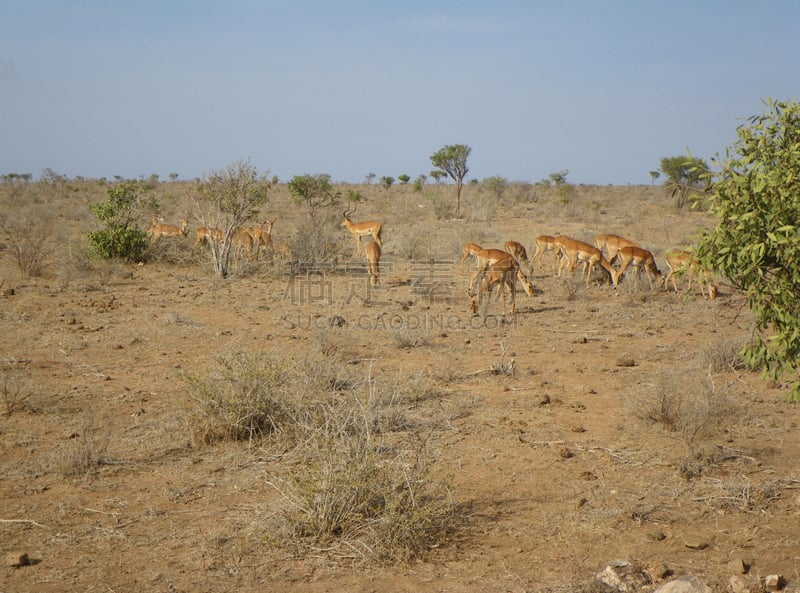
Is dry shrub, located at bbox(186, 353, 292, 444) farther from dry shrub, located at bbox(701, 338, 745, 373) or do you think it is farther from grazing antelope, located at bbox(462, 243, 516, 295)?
grazing antelope, located at bbox(462, 243, 516, 295)

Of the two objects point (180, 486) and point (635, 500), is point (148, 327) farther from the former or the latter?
point (635, 500)

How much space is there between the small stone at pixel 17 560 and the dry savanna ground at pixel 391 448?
0.04 metres

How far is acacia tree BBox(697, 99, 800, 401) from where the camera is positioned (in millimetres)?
4180

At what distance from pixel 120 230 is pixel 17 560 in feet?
41.4

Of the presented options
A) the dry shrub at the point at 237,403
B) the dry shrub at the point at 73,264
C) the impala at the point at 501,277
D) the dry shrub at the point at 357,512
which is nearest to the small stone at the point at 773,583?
the dry shrub at the point at 357,512

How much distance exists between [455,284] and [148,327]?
6.73 metres

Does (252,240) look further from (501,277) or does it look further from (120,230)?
(501,277)

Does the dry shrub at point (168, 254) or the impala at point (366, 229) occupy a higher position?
the impala at point (366, 229)

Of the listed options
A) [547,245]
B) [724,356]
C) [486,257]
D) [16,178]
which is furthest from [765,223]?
[16,178]

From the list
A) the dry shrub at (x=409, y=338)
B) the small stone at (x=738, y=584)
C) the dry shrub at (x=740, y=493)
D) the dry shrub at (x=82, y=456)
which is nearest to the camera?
the small stone at (x=738, y=584)

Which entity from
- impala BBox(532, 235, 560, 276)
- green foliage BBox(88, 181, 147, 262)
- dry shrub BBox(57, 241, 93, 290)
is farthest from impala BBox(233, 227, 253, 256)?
impala BBox(532, 235, 560, 276)

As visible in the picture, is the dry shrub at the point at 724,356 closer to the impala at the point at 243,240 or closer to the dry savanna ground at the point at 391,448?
the dry savanna ground at the point at 391,448

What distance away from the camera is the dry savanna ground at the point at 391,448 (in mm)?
4348

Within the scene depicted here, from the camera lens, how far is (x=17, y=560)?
13.8ft
